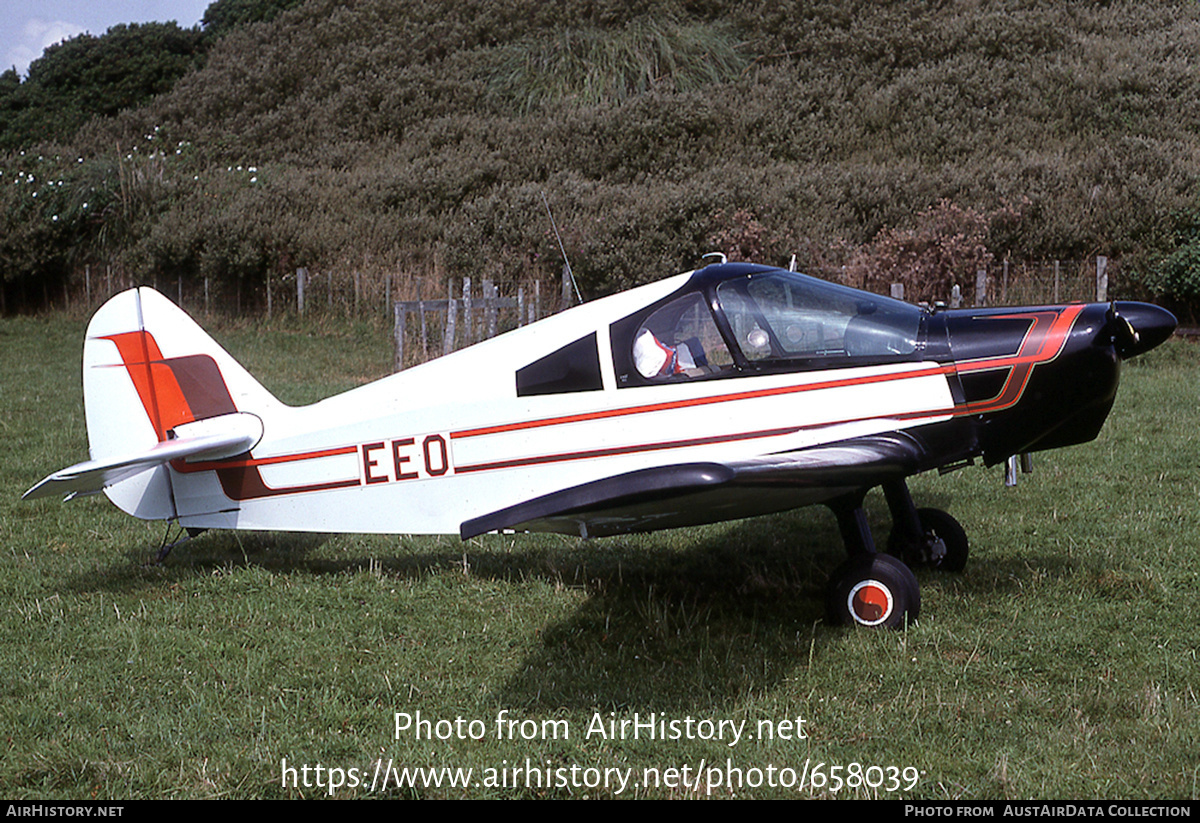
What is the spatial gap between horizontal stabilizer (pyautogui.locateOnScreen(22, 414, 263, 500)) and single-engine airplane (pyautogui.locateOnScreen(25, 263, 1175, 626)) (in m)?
0.02

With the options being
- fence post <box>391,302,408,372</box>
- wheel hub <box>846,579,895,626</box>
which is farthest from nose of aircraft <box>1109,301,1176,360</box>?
fence post <box>391,302,408,372</box>

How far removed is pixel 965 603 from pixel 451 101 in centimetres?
3006

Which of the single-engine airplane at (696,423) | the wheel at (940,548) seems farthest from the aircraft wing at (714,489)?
the wheel at (940,548)

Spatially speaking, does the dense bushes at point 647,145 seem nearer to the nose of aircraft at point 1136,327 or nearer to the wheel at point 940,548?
the wheel at point 940,548

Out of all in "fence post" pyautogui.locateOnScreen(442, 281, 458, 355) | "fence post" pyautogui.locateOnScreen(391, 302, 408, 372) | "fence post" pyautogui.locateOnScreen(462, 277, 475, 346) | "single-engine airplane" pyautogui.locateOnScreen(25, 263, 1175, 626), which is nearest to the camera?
"single-engine airplane" pyautogui.locateOnScreen(25, 263, 1175, 626)

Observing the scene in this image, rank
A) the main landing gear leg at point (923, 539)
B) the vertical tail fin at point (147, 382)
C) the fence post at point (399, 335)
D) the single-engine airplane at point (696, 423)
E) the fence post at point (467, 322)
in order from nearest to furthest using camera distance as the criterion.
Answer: the single-engine airplane at point (696, 423) → the main landing gear leg at point (923, 539) → the vertical tail fin at point (147, 382) → the fence post at point (467, 322) → the fence post at point (399, 335)

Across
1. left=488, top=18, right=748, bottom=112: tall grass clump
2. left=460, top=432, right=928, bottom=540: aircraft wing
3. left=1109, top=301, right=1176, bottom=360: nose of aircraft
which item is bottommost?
left=460, top=432, right=928, bottom=540: aircraft wing

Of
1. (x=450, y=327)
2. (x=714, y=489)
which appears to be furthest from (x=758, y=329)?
(x=450, y=327)

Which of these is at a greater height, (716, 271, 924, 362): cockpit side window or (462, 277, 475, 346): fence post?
(716, 271, 924, 362): cockpit side window

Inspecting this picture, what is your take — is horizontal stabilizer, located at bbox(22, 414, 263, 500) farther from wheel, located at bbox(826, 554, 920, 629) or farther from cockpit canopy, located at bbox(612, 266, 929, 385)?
wheel, located at bbox(826, 554, 920, 629)

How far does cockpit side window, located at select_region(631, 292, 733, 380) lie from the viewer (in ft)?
16.5

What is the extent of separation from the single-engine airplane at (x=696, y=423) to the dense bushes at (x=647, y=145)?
13.1 meters

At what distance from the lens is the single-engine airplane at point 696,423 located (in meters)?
4.62
